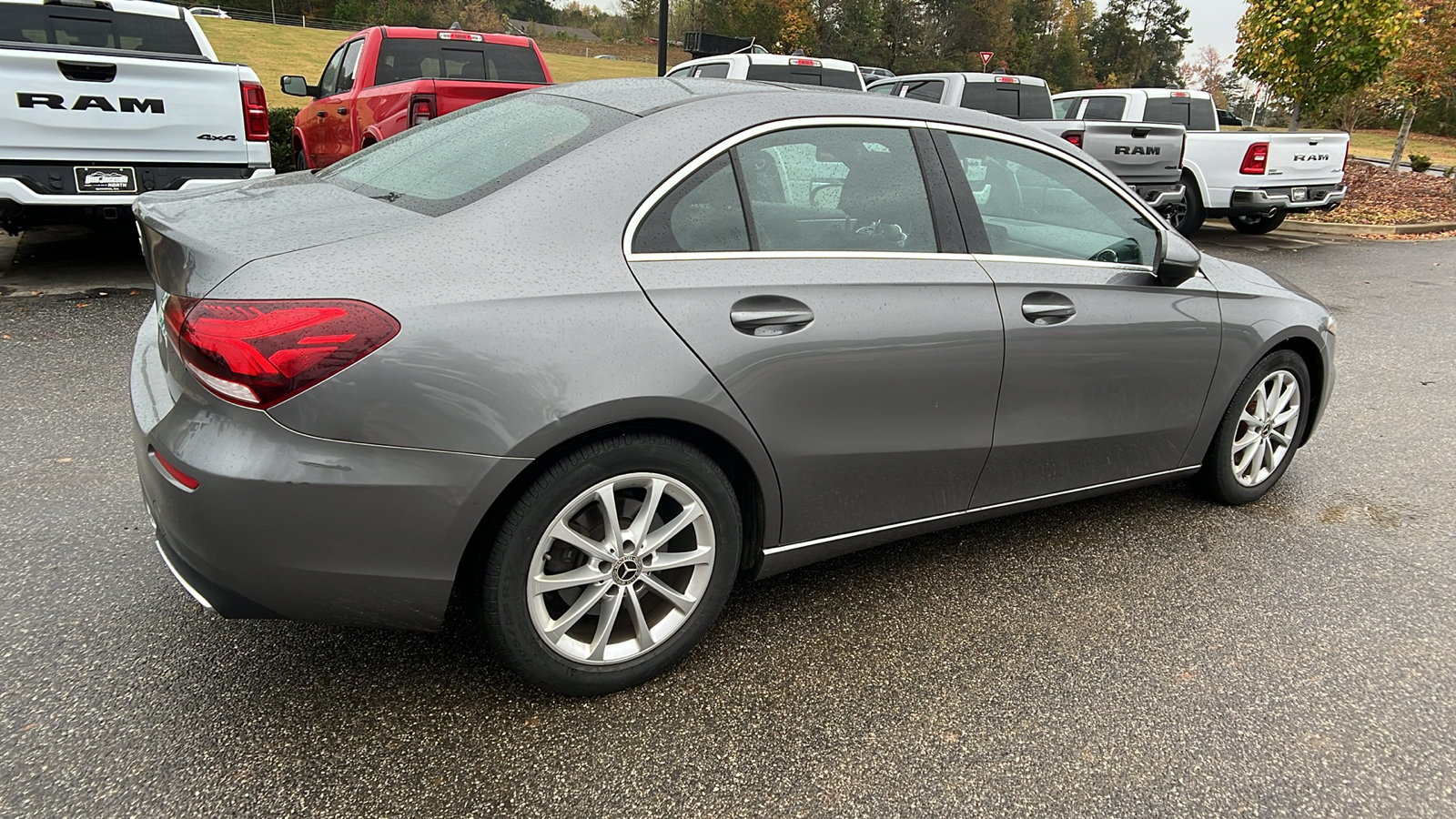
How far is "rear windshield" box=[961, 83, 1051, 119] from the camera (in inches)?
441

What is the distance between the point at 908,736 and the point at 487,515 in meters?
1.21

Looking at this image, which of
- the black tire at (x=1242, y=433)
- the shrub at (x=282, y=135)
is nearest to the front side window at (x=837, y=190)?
the black tire at (x=1242, y=433)

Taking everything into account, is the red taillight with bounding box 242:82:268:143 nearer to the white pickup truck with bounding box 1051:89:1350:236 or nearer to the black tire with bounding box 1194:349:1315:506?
the black tire with bounding box 1194:349:1315:506

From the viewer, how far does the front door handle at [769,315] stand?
2.43 metres

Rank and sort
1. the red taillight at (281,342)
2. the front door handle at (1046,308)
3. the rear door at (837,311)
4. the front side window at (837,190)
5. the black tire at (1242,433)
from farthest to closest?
the black tire at (1242,433)
the front door handle at (1046,308)
the front side window at (837,190)
the rear door at (837,311)
the red taillight at (281,342)

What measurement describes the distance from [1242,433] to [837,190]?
7.33 ft

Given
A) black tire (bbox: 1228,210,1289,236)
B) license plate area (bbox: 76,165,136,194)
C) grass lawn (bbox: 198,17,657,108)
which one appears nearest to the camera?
license plate area (bbox: 76,165,136,194)

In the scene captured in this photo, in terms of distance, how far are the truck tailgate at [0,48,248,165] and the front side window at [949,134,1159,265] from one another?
17.9 feet

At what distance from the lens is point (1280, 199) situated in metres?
11.6

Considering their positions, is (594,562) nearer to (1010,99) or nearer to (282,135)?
(1010,99)

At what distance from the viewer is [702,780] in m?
2.21

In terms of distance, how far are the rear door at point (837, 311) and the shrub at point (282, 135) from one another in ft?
34.1

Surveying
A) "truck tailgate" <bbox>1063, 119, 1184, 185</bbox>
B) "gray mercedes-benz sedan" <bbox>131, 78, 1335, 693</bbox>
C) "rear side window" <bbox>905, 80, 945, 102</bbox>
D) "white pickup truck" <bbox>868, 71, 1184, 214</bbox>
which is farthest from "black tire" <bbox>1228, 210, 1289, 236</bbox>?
"gray mercedes-benz sedan" <bbox>131, 78, 1335, 693</bbox>

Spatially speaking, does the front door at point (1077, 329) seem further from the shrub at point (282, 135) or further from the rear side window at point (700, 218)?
the shrub at point (282, 135)
